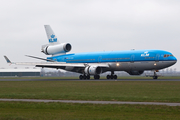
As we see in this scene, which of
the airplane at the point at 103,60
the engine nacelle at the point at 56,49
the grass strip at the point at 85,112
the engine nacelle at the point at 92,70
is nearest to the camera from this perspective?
the grass strip at the point at 85,112

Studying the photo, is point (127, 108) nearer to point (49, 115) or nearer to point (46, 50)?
point (49, 115)

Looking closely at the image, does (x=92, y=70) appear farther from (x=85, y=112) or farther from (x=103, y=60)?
(x=85, y=112)

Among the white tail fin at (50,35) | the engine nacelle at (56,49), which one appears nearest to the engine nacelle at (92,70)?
the engine nacelle at (56,49)

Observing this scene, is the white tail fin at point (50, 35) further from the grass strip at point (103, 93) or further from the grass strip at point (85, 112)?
the grass strip at point (85, 112)

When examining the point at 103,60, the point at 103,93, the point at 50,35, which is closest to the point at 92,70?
the point at 103,60

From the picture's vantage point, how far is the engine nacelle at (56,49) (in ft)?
215

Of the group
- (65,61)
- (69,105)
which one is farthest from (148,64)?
(69,105)

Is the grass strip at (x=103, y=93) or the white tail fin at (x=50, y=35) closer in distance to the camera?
the grass strip at (x=103, y=93)

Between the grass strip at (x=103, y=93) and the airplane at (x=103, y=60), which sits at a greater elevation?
the airplane at (x=103, y=60)

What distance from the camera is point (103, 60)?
5884cm

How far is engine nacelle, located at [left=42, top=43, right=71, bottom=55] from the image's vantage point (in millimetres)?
65562

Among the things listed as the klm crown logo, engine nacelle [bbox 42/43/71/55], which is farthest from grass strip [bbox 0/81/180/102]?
the klm crown logo

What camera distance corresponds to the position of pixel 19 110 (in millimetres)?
16906

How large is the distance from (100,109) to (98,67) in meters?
41.0
